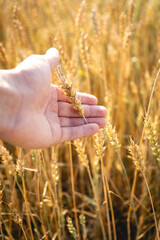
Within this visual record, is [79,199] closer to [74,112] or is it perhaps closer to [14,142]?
[74,112]

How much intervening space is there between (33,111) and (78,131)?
23 cm

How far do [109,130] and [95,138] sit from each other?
0.31 ft

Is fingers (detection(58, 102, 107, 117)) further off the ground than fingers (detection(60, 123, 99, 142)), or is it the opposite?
fingers (detection(58, 102, 107, 117))

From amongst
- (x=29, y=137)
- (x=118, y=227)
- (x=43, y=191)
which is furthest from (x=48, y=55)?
(x=118, y=227)

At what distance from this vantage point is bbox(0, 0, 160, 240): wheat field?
1041 millimetres

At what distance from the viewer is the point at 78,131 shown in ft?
3.46

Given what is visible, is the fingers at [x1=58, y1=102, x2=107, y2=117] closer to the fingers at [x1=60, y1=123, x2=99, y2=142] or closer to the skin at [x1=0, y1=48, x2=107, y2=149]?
the skin at [x1=0, y1=48, x2=107, y2=149]

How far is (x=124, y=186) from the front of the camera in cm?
163

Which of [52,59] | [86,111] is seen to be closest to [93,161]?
[86,111]

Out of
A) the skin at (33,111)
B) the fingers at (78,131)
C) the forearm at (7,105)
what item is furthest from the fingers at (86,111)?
the forearm at (7,105)

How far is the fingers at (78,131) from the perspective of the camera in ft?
3.30

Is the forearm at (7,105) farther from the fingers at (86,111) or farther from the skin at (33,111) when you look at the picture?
the fingers at (86,111)

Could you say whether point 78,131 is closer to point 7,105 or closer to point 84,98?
point 84,98

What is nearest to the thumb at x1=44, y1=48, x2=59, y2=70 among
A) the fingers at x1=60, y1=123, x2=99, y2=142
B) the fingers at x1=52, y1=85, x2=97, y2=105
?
the fingers at x1=52, y1=85, x2=97, y2=105
